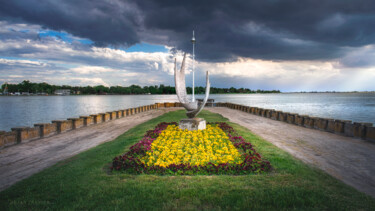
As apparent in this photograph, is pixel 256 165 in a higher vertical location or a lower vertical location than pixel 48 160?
higher

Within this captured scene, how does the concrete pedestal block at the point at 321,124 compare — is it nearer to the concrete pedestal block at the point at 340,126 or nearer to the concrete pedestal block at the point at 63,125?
the concrete pedestal block at the point at 340,126

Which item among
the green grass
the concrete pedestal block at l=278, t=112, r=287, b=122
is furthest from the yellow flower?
the concrete pedestal block at l=278, t=112, r=287, b=122

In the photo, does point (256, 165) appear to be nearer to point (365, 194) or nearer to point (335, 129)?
point (365, 194)

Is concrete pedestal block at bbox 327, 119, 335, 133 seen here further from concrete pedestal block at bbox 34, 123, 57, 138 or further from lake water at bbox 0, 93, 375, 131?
lake water at bbox 0, 93, 375, 131

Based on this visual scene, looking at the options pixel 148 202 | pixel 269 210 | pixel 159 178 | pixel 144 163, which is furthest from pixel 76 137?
pixel 269 210

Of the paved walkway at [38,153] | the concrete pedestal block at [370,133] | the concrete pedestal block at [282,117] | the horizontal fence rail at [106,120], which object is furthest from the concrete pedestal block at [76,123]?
the concrete pedestal block at [370,133]

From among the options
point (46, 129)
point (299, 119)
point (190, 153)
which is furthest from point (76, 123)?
point (299, 119)

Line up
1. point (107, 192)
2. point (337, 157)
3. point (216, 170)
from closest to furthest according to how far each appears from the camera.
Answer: point (107, 192)
point (216, 170)
point (337, 157)

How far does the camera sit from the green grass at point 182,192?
4.42 metres

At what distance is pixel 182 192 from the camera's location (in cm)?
489

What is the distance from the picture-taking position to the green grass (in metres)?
4.42

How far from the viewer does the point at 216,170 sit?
6.25m

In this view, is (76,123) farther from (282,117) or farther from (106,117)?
(282,117)

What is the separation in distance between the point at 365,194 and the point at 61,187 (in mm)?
6798
